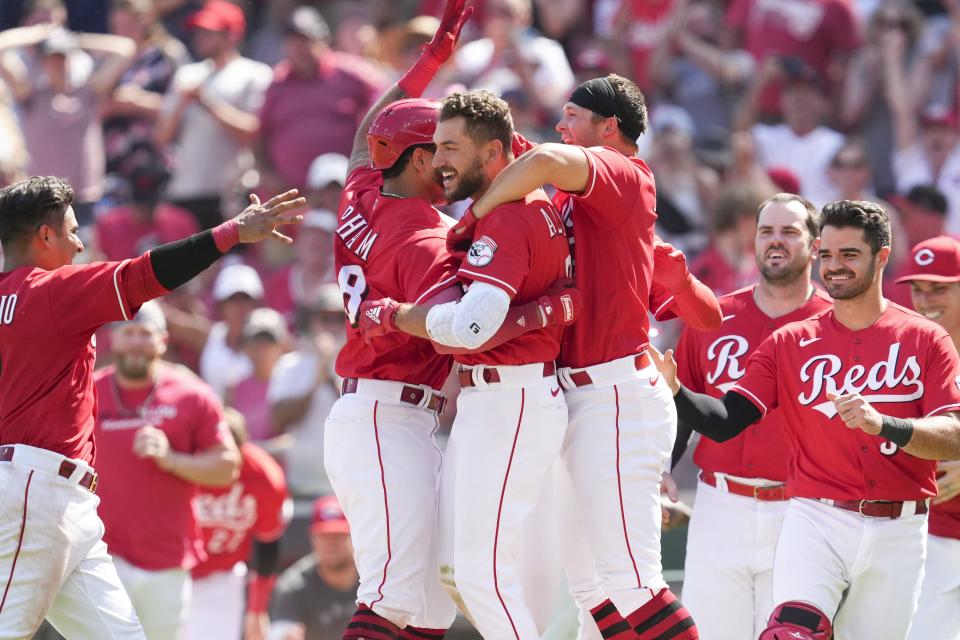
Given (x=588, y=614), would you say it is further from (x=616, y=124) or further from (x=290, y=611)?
(x=290, y=611)

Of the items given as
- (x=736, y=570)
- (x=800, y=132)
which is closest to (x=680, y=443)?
(x=736, y=570)

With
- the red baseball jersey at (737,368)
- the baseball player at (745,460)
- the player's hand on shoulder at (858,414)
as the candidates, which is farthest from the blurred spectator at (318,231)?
the player's hand on shoulder at (858,414)

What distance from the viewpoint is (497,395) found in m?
5.57

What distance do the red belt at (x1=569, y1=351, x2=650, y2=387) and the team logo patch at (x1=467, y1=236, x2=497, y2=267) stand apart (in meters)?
0.62

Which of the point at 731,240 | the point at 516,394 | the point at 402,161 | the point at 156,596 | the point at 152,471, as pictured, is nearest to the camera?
the point at 516,394

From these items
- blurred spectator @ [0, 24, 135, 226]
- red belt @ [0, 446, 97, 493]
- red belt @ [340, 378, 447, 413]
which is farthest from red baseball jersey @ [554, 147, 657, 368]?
blurred spectator @ [0, 24, 135, 226]

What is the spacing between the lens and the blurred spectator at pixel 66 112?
41.2 feet

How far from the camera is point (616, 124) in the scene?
589 cm

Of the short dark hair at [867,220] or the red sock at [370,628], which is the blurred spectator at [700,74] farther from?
the red sock at [370,628]

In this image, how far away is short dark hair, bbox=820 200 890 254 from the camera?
19.0 ft

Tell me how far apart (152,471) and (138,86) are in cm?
543

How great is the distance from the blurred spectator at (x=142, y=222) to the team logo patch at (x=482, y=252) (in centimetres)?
657

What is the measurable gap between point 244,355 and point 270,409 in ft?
2.20

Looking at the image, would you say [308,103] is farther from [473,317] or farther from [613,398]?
[473,317]
